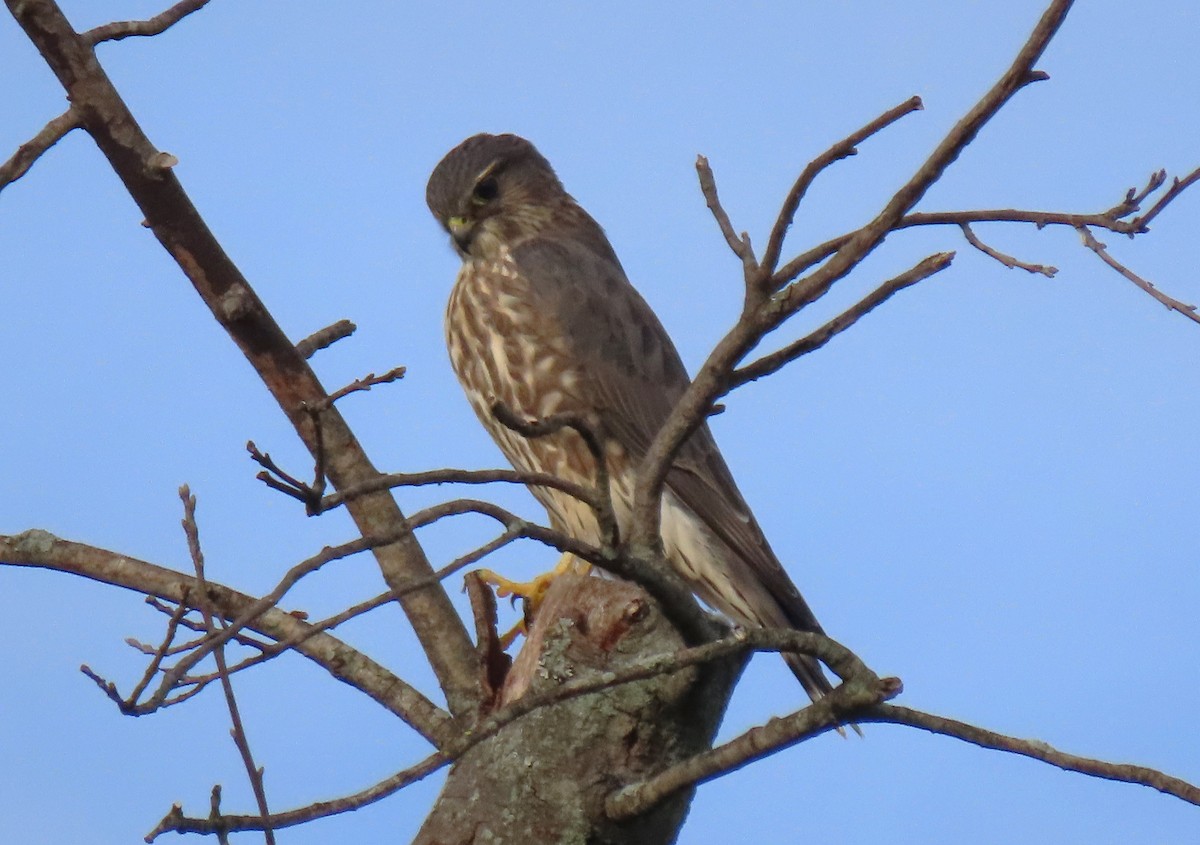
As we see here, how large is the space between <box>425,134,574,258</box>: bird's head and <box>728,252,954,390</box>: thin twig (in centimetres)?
260

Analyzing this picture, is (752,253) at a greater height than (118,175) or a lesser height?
lesser

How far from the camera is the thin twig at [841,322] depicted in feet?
6.75

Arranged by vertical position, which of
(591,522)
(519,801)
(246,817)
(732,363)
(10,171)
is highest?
(591,522)

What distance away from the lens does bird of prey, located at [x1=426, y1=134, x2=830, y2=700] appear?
13.6ft

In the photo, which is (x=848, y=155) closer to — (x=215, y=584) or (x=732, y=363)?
(x=732, y=363)

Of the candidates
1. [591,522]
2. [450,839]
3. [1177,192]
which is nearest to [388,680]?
[450,839]

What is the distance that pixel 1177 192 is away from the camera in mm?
2287

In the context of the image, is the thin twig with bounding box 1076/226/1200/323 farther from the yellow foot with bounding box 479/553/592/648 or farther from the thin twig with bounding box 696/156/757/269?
the yellow foot with bounding box 479/553/592/648

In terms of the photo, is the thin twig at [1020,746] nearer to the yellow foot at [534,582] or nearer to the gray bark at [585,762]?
the gray bark at [585,762]

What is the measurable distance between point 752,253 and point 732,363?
16cm

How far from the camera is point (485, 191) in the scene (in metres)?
4.87

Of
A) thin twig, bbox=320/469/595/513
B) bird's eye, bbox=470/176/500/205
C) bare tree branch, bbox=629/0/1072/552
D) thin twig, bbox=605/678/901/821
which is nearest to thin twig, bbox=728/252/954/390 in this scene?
bare tree branch, bbox=629/0/1072/552

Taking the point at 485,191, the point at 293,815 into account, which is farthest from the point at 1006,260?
the point at 485,191

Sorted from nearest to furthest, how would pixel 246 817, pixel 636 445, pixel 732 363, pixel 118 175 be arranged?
1. pixel 246 817
2. pixel 732 363
3. pixel 118 175
4. pixel 636 445
